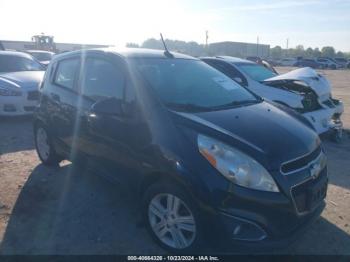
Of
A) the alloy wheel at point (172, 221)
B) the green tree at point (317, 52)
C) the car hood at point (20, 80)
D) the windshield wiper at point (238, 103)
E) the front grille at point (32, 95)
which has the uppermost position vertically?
the windshield wiper at point (238, 103)

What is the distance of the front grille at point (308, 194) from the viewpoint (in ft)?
9.42

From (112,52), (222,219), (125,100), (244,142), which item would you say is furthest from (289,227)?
(112,52)

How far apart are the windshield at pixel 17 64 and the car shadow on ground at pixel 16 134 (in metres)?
1.45

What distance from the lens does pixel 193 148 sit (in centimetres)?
290

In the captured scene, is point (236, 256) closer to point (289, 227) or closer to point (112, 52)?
point (289, 227)

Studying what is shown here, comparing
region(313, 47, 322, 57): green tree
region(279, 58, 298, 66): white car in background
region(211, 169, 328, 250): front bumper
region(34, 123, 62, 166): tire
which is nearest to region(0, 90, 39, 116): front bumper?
region(34, 123, 62, 166): tire

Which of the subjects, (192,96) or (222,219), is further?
(192,96)

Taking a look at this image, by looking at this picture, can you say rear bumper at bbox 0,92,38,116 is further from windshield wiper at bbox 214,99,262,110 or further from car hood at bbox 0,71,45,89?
windshield wiper at bbox 214,99,262,110

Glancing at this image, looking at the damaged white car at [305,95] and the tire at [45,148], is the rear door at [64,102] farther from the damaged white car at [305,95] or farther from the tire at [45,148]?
the damaged white car at [305,95]

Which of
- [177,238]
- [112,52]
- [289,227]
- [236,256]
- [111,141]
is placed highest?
[112,52]

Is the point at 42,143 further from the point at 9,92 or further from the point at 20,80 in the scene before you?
the point at 20,80

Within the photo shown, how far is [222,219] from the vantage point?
275 centimetres

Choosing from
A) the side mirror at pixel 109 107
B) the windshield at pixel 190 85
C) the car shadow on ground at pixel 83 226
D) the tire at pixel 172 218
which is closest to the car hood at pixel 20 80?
the car shadow on ground at pixel 83 226

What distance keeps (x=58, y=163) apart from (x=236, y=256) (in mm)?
3326
